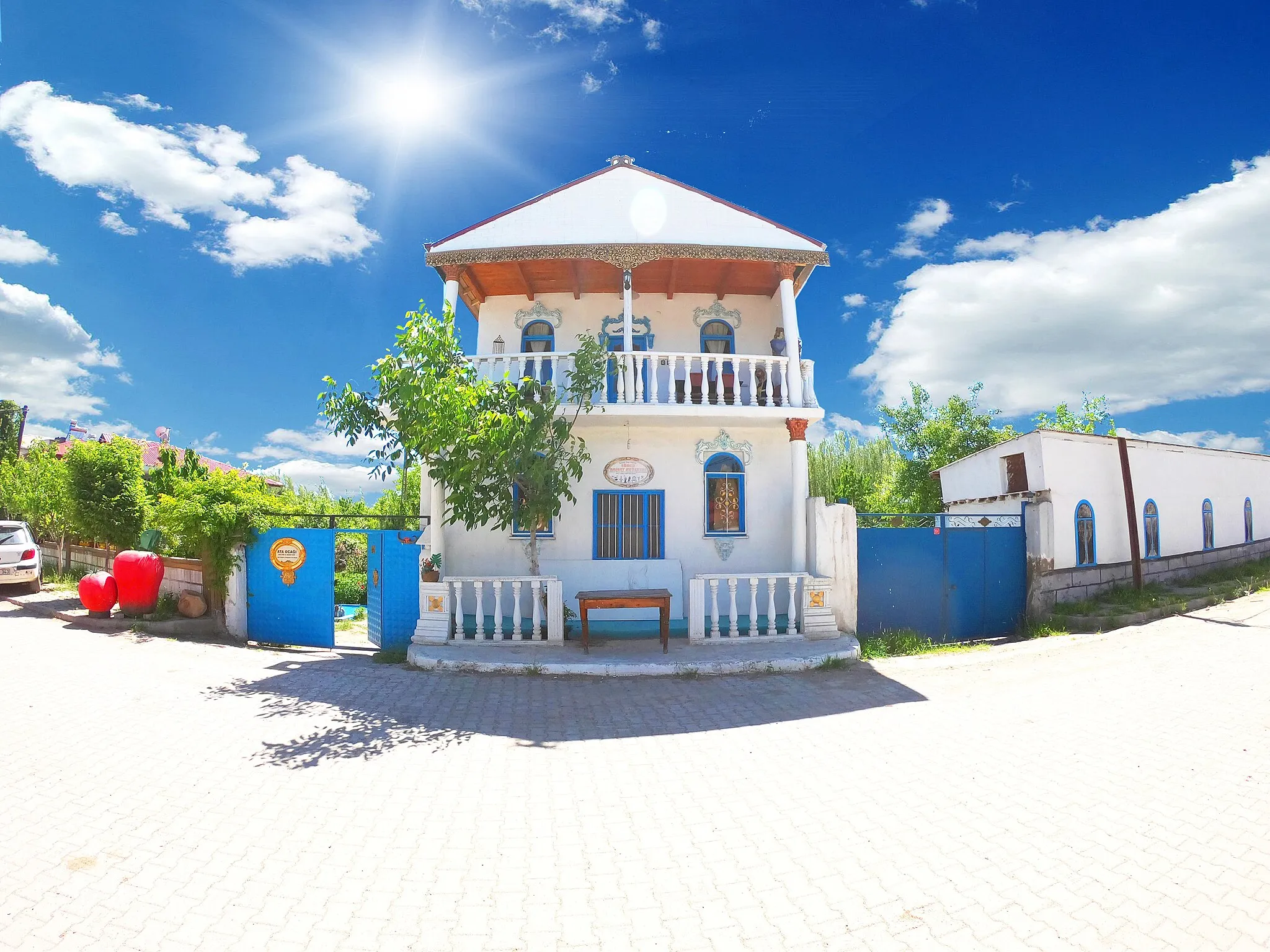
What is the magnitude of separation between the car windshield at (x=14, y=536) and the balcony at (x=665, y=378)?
40.5 ft

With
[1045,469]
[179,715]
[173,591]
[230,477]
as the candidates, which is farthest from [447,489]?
[1045,469]

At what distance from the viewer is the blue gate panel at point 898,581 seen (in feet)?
31.1

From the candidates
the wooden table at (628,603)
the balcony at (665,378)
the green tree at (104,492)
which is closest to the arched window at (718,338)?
the balcony at (665,378)

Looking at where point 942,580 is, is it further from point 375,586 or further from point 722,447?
point 375,586

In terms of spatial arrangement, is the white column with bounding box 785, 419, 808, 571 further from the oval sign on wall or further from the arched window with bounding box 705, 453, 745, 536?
the oval sign on wall

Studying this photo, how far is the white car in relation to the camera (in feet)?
43.7

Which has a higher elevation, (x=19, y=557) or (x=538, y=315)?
(x=538, y=315)

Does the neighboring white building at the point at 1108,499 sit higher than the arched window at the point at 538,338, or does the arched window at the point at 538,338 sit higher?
the arched window at the point at 538,338

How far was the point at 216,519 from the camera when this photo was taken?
367 inches

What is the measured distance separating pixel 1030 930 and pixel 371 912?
10.7 feet

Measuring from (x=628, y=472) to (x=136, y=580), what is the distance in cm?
857

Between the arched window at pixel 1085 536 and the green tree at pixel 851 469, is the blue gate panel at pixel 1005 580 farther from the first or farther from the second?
the green tree at pixel 851 469

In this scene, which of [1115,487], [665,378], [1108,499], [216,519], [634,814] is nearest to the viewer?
[634,814]

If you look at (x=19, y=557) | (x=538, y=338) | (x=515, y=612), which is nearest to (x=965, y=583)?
(x=515, y=612)
